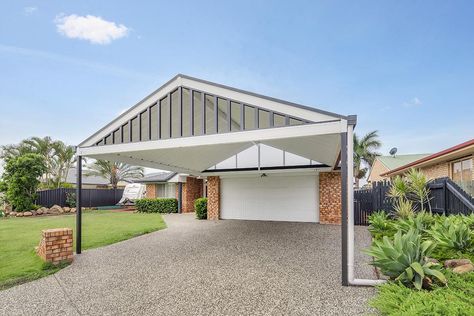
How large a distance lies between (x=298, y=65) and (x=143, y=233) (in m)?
13.1

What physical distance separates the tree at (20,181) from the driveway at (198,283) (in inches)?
580

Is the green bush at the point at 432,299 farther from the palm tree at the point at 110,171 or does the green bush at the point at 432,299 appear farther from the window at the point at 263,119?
the palm tree at the point at 110,171

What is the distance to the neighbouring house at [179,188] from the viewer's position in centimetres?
2142

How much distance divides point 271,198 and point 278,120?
381 inches

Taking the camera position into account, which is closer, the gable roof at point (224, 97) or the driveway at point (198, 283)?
the driveway at point (198, 283)

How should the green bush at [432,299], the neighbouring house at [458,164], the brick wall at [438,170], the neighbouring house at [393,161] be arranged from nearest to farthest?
the green bush at [432,299]
the neighbouring house at [458,164]
the brick wall at [438,170]
the neighbouring house at [393,161]

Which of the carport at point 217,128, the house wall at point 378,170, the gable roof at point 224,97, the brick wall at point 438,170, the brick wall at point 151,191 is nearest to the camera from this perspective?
the carport at point 217,128

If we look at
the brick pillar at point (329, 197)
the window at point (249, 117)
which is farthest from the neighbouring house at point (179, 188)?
the window at point (249, 117)

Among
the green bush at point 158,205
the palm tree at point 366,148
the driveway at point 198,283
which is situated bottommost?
the green bush at point 158,205

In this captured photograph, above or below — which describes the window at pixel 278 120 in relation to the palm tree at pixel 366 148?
below

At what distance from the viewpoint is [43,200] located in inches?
819

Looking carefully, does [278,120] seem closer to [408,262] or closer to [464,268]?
[408,262]

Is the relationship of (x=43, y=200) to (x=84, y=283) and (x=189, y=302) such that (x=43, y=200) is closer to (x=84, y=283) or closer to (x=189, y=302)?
(x=84, y=283)

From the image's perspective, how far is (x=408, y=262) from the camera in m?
4.59
